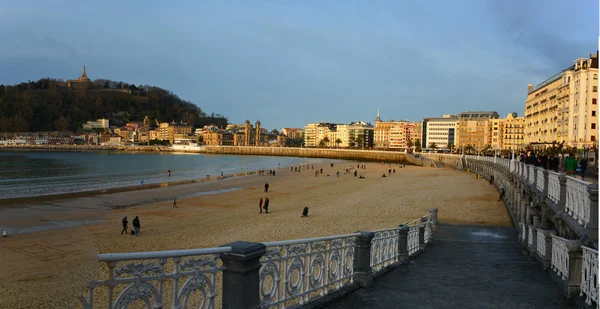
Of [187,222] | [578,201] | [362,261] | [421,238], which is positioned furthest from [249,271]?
[187,222]

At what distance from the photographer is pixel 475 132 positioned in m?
138

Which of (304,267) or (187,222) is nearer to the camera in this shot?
(304,267)

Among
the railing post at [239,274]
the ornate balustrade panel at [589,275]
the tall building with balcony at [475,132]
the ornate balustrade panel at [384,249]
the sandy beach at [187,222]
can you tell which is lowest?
the sandy beach at [187,222]

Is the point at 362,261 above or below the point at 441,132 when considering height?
below

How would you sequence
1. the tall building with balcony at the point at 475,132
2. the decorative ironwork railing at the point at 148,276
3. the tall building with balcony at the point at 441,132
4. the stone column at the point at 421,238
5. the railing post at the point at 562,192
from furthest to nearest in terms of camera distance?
the tall building with balcony at the point at 441,132 < the tall building with balcony at the point at 475,132 < the stone column at the point at 421,238 < the railing post at the point at 562,192 < the decorative ironwork railing at the point at 148,276

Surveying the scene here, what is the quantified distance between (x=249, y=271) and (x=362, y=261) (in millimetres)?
3072

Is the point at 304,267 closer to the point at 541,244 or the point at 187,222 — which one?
the point at 541,244

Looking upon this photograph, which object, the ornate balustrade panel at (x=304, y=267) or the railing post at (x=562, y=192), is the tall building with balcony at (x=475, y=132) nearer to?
the railing post at (x=562, y=192)

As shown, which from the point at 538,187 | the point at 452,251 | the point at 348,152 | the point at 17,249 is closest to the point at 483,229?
the point at 538,187

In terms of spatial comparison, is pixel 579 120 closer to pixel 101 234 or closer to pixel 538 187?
pixel 538 187

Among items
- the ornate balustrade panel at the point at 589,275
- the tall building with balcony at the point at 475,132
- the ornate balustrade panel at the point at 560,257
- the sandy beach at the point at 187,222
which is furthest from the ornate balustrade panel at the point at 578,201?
the tall building with balcony at the point at 475,132

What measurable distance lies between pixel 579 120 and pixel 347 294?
58.2m

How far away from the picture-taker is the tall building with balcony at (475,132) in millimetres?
135250

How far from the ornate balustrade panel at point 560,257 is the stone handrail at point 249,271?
9.70ft
